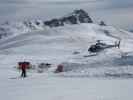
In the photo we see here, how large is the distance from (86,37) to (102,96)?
125616mm

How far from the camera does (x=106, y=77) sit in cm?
2834

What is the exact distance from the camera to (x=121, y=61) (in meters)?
35.9

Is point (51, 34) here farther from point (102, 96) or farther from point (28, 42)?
point (102, 96)

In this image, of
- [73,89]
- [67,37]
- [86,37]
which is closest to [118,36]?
[86,37]

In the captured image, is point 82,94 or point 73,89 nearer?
point 82,94

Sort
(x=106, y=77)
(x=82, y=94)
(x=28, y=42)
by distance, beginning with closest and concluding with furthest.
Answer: (x=82, y=94) → (x=106, y=77) → (x=28, y=42)

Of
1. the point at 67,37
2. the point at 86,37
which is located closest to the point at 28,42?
the point at 67,37

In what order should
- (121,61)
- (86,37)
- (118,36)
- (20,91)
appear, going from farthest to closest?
(118,36)
(86,37)
(121,61)
(20,91)

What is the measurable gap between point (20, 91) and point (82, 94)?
159 inches

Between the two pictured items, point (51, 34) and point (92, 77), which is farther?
point (51, 34)

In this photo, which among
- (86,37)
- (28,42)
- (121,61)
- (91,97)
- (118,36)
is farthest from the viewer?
(118,36)

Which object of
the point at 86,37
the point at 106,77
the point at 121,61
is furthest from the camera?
the point at 86,37

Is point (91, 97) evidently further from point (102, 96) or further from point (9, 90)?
point (9, 90)

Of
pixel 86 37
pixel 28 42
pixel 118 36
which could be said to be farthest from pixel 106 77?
pixel 118 36
